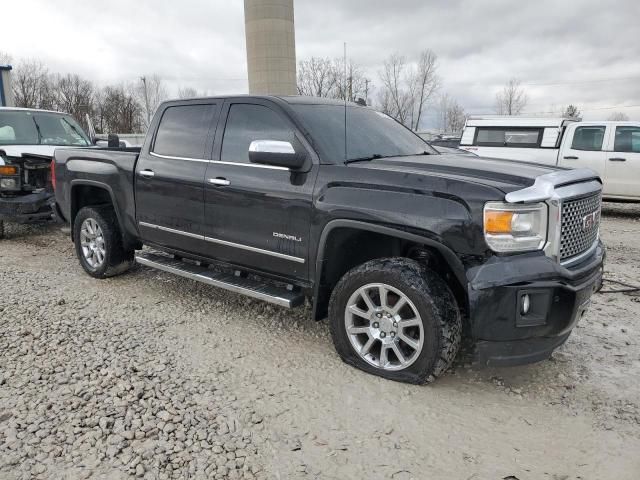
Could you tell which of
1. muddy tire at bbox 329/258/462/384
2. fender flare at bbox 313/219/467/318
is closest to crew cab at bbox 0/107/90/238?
fender flare at bbox 313/219/467/318

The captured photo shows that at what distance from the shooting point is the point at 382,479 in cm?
249

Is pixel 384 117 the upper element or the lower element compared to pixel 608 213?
upper

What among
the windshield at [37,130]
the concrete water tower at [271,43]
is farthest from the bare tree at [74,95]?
the windshield at [37,130]

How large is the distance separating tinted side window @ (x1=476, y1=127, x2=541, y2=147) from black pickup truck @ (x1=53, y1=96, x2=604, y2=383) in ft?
23.9

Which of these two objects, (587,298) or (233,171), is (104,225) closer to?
(233,171)

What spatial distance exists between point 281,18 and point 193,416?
38573 mm

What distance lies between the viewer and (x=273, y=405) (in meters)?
3.13

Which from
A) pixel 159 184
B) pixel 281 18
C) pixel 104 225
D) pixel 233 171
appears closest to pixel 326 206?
pixel 233 171

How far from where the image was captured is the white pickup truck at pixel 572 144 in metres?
10.1

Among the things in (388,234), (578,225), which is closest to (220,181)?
(388,234)

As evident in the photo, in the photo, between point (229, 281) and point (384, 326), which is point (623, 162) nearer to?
point (384, 326)

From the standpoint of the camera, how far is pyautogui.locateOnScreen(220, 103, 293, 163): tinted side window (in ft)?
13.1

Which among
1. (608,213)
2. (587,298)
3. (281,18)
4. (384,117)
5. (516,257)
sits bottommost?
(608,213)

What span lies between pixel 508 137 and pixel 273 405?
32.5 ft
